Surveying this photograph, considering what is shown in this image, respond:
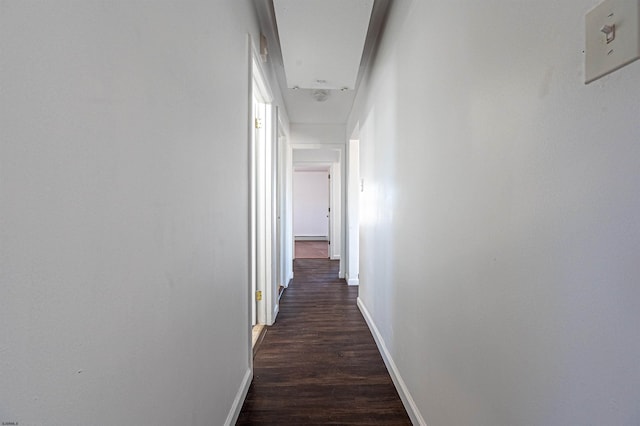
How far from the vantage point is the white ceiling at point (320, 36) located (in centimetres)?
178

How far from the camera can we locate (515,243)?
0.75 m

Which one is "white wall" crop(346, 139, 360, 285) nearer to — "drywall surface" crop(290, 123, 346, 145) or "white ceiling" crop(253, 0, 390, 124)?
"drywall surface" crop(290, 123, 346, 145)

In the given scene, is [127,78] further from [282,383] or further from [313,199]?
[313,199]

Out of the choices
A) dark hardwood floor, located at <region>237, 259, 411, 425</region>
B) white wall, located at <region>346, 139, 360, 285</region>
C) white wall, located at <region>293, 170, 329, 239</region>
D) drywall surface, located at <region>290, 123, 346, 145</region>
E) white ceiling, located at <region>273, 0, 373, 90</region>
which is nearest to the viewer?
dark hardwood floor, located at <region>237, 259, 411, 425</region>

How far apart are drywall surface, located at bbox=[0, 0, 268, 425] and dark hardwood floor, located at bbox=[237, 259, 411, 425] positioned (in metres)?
0.68

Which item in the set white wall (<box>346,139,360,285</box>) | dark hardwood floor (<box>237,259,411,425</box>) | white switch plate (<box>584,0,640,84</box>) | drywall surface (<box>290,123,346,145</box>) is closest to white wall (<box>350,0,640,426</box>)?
white switch plate (<box>584,0,640,84</box>)

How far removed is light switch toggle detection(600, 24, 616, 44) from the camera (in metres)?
0.49

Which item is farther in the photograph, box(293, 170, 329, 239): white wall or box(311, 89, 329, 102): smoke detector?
box(293, 170, 329, 239): white wall

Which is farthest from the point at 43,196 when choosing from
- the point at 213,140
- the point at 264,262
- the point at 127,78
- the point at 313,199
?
the point at 313,199

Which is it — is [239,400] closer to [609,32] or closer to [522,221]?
[522,221]

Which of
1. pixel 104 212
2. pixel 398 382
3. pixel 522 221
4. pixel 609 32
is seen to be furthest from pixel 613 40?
pixel 398 382

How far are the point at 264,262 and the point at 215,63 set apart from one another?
1.95 metres

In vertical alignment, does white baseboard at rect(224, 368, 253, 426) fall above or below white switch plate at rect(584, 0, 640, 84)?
below

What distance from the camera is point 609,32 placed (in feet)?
1.63
